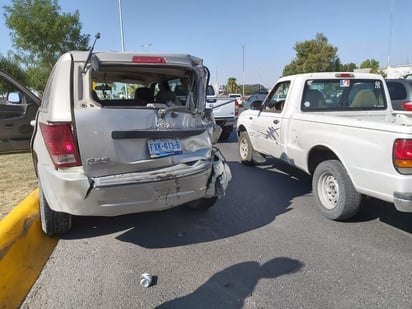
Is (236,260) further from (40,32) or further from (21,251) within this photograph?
(40,32)

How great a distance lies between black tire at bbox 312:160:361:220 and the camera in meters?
4.14

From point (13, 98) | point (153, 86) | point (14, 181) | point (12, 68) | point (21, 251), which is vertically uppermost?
point (12, 68)

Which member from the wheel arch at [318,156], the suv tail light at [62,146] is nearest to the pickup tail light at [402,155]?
the wheel arch at [318,156]

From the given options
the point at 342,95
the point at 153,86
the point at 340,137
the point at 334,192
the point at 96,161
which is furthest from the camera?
the point at 342,95

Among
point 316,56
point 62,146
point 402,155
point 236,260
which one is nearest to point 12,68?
point 62,146

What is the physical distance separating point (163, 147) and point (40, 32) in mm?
26368

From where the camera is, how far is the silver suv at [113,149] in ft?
10.3

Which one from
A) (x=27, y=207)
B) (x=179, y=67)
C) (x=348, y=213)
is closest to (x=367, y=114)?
(x=348, y=213)

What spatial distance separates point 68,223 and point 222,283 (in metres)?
1.93

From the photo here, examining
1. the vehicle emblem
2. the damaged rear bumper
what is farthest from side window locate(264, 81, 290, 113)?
the vehicle emblem

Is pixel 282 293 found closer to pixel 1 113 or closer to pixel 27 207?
pixel 27 207

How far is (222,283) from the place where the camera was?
3.07m

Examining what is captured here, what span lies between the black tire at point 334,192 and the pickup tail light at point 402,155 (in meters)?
0.78

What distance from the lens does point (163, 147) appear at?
3508 millimetres
